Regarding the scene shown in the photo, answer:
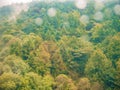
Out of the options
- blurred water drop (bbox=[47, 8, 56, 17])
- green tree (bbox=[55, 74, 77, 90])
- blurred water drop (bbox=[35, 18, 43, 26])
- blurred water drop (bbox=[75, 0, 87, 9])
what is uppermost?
blurred water drop (bbox=[75, 0, 87, 9])

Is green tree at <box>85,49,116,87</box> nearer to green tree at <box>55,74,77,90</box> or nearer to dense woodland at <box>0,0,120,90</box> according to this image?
dense woodland at <box>0,0,120,90</box>

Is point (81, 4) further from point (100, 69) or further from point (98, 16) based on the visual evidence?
point (100, 69)

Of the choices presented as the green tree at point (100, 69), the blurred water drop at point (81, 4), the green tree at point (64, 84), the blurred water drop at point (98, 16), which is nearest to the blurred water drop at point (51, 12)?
the blurred water drop at point (81, 4)

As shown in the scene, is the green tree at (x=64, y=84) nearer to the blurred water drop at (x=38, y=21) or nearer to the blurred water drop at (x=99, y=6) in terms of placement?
the blurred water drop at (x=38, y=21)

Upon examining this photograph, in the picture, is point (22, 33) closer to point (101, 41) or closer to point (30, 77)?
point (101, 41)

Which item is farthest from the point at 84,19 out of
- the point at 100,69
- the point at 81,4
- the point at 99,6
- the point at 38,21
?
the point at 100,69

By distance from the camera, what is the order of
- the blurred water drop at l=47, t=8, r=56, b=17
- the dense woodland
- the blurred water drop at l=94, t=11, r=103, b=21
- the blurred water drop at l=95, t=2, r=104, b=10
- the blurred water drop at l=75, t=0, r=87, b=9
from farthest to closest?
the blurred water drop at l=75, t=0, r=87, b=9, the blurred water drop at l=95, t=2, r=104, b=10, the blurred water drop at l=47, t=8, r=56, b=17, the blurred water drop at l=94, t=11, r=103, b=21, the dense woodland

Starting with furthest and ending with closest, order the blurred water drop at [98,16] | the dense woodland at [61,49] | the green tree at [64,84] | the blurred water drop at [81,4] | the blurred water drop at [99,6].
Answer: the blurred water drop at [81,4], the blurred water drop at [99,6], the blurred water drop at [98,16], the dense woodland at [61,49], the green tree at [64,84]

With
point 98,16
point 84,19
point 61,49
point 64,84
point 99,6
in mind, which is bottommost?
point 64,84

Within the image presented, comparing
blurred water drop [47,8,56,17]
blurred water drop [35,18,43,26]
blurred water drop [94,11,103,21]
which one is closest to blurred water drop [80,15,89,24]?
blurred water drop [94,11,103,21]
